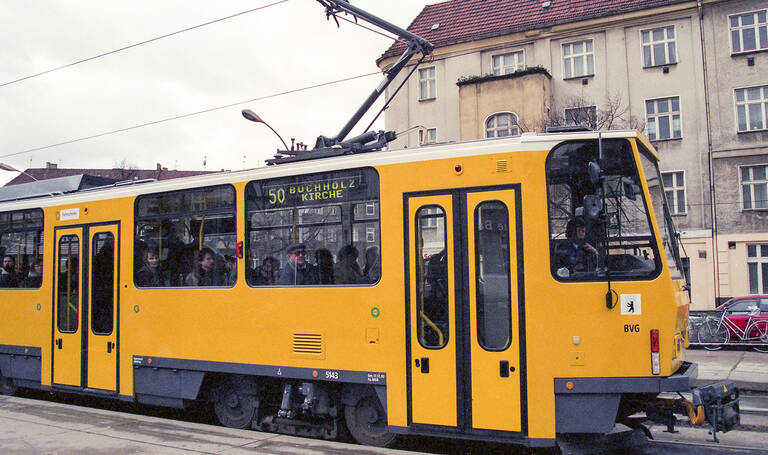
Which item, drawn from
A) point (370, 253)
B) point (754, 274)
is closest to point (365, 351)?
point (370, 253)

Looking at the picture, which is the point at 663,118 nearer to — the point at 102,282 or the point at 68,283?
the point at 102,282

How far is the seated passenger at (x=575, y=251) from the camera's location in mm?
6355

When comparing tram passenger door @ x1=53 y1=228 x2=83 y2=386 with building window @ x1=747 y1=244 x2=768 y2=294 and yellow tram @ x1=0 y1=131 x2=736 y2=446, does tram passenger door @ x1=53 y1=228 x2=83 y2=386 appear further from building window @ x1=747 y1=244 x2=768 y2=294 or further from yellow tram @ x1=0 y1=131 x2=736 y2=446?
building window @ x1=747 y1=244 x2=768 y2=294

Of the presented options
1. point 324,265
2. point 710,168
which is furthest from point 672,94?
point 324,265

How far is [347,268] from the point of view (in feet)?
24.6

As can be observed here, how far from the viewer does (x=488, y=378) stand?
6.57 metres

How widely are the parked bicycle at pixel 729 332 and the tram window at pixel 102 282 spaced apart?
1405 cm

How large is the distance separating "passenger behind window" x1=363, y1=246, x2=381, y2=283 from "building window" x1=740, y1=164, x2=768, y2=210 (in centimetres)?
2326

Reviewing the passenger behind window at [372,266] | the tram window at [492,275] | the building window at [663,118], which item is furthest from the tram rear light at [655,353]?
the building window at [663,118]

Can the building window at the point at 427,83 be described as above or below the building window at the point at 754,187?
above

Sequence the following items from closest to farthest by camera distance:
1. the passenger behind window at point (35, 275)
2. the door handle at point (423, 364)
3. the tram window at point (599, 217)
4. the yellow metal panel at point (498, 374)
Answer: the tram window at point (599, 217)
the yellow metal panel at point (498, 374)
the door handle at point (423, 364)
the passenger behind window at point (35, 275)

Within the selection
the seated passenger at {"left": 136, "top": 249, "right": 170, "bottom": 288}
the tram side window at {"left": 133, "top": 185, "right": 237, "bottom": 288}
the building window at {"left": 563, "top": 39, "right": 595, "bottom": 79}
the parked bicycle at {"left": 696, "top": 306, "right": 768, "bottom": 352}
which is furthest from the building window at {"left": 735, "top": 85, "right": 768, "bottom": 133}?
the seated passenger at {"left": 136, "top": 249, "right": 170, "bottom": 288}

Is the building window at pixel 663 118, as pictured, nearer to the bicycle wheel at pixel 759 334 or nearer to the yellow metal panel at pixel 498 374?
the bicycle wheel at pixel 759 334

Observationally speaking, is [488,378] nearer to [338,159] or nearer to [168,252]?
[338,159]
